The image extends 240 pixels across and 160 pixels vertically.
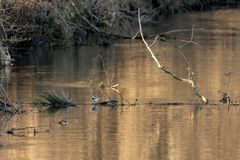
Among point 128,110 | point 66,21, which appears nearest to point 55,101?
point 128,110

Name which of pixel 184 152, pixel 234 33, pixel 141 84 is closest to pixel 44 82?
pixel 141 84

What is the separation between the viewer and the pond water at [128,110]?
14.1 m

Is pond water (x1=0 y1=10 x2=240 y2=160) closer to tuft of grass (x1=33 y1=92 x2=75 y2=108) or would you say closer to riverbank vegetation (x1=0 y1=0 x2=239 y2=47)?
tuft of grass (x1=33 y1=92 x2=75 y2=108)

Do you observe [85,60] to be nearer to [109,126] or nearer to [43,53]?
[43,53]

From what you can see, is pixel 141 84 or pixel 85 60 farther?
pixel 85 60

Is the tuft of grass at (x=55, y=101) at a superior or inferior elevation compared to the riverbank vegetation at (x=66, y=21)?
inferior

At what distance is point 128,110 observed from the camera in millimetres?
18328

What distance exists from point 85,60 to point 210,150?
15243 mm

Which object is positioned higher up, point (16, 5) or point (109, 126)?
point (16, 5)

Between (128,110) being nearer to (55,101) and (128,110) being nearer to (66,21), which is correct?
(55,101)

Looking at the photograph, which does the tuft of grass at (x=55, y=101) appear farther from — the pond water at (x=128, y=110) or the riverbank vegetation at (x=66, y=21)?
the riverbank vegetation at (x=66, y=21)

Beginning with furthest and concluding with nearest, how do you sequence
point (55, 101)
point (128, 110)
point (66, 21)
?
point (66, 21), point (55, 101), point (128, 110)

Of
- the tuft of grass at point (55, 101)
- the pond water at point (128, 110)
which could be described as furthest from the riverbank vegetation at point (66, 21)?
the tuft of grass at point (55, 101)

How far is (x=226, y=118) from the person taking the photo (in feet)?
56.2
